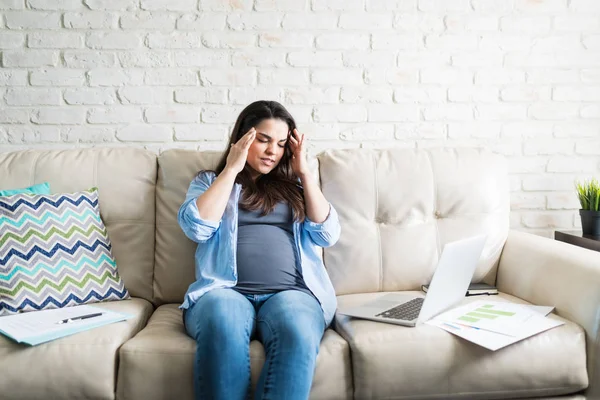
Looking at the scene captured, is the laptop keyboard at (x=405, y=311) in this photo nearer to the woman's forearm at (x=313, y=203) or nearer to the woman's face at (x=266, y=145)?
the woman's forearm at (x=313, y=203)

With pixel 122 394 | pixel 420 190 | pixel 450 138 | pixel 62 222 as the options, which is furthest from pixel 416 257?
pixel 62 222

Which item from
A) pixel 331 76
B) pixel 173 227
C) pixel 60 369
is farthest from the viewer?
pixel 331 76

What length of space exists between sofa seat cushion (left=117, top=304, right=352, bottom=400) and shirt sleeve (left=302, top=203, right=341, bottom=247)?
409 mm

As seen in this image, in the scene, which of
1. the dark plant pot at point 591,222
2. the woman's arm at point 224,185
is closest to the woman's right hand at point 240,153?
the woman's arm at point 224,185

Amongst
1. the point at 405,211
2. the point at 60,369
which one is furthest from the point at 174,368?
the point at 405,211

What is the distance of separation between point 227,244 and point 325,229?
317 mm

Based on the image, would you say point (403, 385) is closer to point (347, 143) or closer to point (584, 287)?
point (584, 287)

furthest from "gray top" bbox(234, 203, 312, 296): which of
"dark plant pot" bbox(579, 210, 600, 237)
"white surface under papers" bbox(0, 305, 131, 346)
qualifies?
"dark plant pot" bbox(579, 210, 600, 237)

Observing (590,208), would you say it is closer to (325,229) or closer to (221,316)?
(325,229)

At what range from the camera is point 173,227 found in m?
1.98

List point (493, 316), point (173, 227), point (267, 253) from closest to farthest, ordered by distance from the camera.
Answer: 1. point (493, 316)
2. point (267, 253)
3. point (173, 227)

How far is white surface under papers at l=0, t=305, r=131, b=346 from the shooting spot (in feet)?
4.78

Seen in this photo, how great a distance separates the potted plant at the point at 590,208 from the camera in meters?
2.25

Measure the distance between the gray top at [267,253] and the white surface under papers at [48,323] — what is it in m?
0.38
